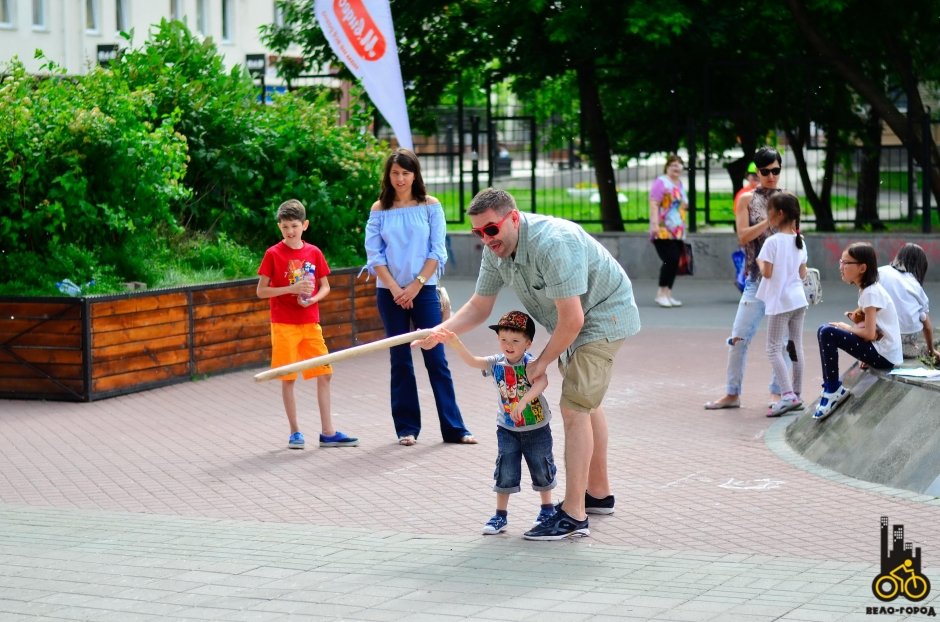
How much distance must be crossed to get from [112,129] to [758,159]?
192 inches

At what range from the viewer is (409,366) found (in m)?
9.09

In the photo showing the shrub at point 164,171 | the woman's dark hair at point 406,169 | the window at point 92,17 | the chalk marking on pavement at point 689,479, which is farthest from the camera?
the window at point 92,17

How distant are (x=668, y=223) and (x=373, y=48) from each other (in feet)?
12.0

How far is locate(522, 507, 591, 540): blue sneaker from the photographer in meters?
6.52

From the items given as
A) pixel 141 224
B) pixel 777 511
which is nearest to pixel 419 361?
pixel 141 224

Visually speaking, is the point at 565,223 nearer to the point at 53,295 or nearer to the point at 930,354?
the point at 930,354

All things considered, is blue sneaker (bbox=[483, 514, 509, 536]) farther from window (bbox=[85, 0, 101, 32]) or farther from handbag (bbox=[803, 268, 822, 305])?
window (bbox=[85, 0, 101, 32])

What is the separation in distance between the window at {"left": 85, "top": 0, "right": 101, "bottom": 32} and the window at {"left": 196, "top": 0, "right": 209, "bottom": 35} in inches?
198

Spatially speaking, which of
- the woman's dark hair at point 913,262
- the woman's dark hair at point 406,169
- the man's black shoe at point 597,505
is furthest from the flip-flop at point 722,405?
the man's black shoe at point 597,505

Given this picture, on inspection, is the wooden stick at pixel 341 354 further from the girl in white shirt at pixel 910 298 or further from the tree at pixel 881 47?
the tree at pixel 881 47

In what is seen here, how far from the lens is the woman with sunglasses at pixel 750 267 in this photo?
386 inches

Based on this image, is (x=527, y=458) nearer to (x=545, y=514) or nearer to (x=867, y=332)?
(x=545, y=514)

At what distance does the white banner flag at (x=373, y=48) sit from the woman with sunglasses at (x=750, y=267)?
5.52 meters

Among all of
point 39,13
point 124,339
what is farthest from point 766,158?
point 39,13
